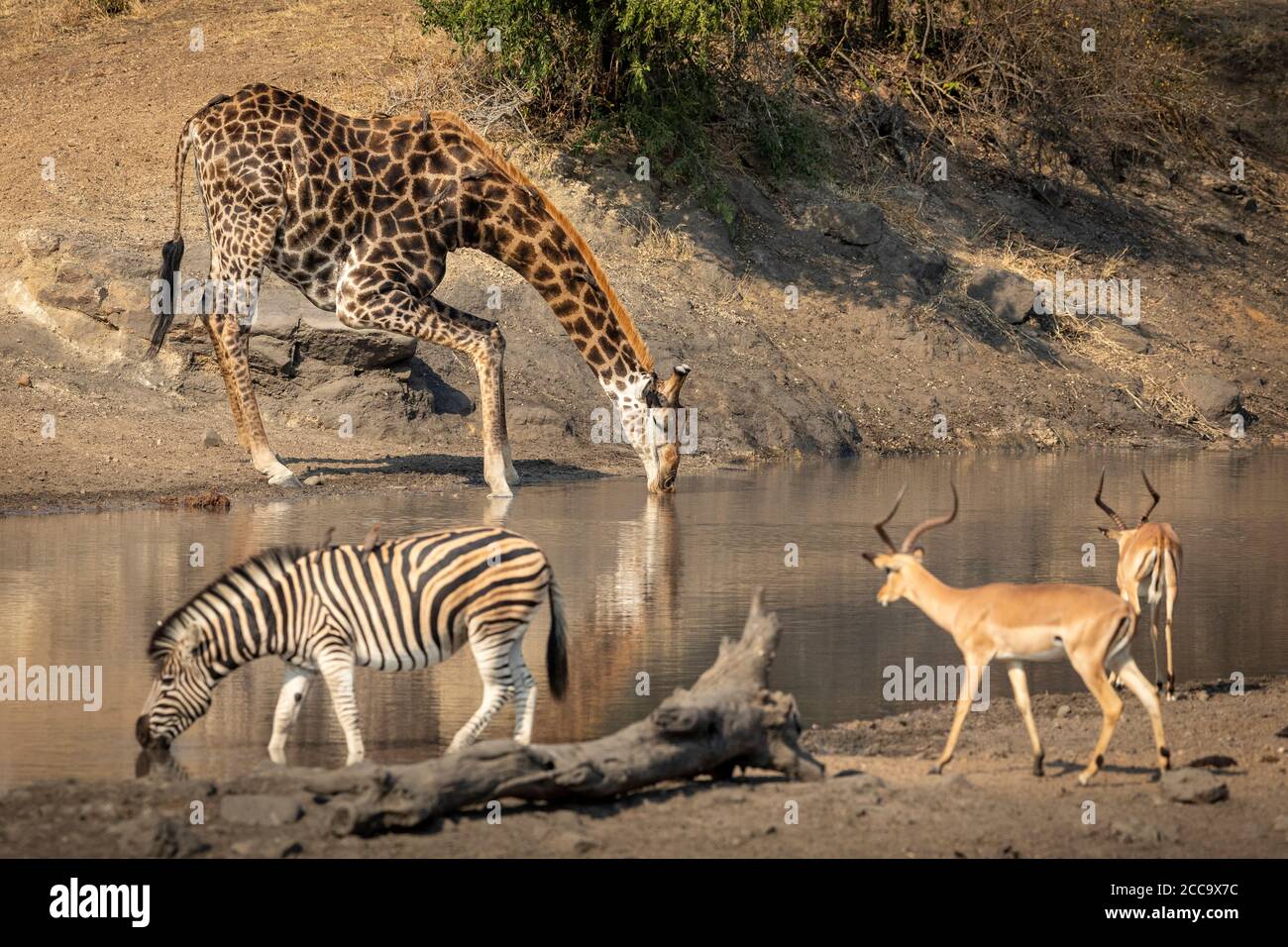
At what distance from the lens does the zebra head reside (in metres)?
8.29

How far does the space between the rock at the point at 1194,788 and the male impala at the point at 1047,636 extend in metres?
0.28

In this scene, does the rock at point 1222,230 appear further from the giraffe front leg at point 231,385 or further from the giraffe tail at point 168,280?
the giraffe front leg at point 231,385

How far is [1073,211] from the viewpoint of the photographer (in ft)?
104

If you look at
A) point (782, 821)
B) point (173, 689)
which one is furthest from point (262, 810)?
point (782, 821)

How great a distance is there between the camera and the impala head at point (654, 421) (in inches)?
711

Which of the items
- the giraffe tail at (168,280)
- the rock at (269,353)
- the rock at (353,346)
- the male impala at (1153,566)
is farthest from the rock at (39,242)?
the male impala at (1153,566)

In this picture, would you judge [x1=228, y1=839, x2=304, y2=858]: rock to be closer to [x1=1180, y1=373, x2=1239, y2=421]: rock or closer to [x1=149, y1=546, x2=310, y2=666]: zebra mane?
[x1=149, y1=546, x2=310, y2=666]: zebra mane

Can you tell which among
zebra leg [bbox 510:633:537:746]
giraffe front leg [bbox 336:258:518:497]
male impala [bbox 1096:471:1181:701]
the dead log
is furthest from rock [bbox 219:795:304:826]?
giraffe front leg [bbox 336:258:518:497]

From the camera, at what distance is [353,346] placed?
19781 millimetres

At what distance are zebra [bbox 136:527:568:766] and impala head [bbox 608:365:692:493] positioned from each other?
938cm

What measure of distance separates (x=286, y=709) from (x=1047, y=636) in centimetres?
352

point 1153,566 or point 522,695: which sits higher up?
point 1153,566

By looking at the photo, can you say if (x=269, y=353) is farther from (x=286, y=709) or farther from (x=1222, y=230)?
(x=1222, y=230)
